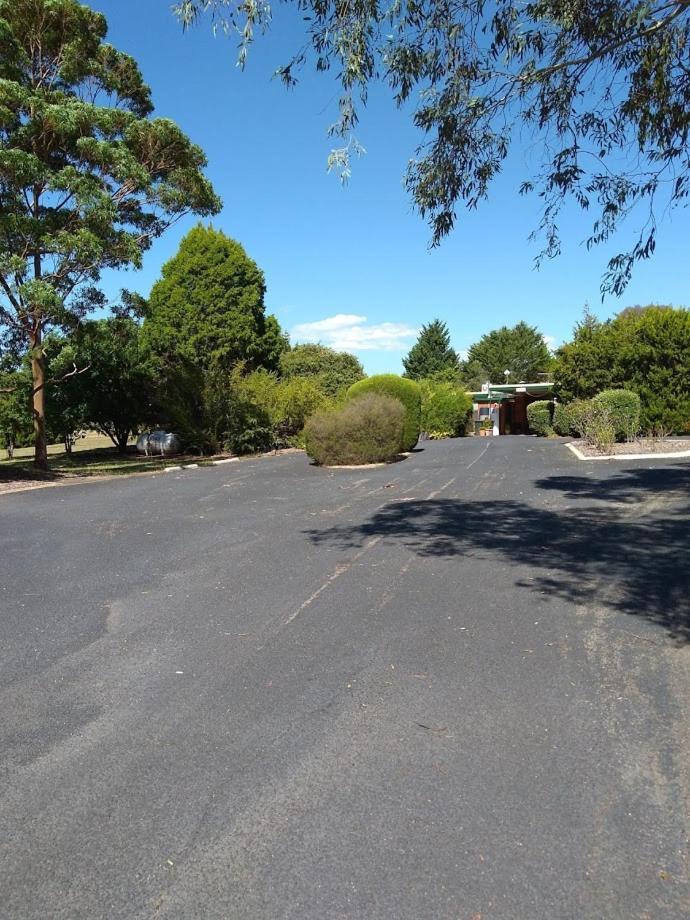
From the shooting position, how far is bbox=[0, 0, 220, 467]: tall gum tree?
16.2 metres

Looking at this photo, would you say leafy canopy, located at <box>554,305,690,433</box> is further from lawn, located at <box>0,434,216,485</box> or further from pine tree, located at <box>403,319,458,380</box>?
pine tree, located at <box>403,319,458,380</box>

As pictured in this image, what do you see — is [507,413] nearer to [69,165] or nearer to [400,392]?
[400,392]

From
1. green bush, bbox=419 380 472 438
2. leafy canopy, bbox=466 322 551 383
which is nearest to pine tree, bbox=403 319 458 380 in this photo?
leafy canopy, bbox=466 322 551 383

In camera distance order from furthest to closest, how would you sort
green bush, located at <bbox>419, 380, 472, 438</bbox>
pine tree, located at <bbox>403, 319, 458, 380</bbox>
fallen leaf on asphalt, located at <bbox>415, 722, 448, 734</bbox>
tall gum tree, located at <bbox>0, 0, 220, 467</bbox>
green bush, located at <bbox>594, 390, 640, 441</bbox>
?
pine tree, located at <bbox>403, 319, 458, 380</bbox> → green bush, located at <bbox>419, 380, 472, 438</bbox> → green bush, located at <bbox>594, 390, 640, 441</bbox> → tall gum tree, located at <bbox>0, 0, 220, 467</bbox> → fallen leaf on asphalt, located at <bbox>415, 722, 448, 734</bbox>

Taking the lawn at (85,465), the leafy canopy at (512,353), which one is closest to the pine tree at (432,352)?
the leafy canopy at (512,353)

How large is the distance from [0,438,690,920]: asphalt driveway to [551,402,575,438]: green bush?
19.0 meters

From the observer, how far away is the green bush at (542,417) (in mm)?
30500

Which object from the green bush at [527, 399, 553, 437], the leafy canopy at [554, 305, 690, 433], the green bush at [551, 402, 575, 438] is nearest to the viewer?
the leafy canopy at [554, 305, 690, 433]

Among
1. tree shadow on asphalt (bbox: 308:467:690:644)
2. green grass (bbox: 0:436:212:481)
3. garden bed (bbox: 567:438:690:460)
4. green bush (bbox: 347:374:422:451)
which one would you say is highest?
green bush (bbox: 347:374:422:451)

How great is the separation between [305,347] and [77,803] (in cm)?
4913

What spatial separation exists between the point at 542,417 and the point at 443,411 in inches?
284

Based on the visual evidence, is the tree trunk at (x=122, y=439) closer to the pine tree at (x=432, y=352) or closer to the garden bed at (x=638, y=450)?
the garden bed at (x=638, y=450)

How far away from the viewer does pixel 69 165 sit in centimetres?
1722

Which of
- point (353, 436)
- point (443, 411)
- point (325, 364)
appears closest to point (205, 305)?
point (353, 436)
